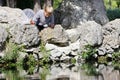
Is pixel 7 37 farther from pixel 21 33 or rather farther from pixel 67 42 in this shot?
pixel 67 42

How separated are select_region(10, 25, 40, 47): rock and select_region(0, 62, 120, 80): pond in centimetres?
106

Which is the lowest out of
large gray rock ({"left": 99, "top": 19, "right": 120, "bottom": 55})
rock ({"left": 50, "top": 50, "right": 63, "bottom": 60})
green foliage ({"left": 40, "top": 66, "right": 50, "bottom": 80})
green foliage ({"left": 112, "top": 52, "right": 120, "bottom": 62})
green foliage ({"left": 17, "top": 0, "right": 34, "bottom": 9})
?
green foliage ({"left": 40, "top": 66, "right": 50, "bottom": 80})

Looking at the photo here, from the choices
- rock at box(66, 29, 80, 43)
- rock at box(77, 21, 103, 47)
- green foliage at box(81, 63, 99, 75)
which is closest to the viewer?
green foliage at box(81, 63, 99, 75)

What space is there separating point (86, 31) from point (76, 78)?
532 cm

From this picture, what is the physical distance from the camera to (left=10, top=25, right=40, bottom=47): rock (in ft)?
58.1

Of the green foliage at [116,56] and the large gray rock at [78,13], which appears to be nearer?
the green foliage at [116,56]

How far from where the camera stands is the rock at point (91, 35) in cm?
1875

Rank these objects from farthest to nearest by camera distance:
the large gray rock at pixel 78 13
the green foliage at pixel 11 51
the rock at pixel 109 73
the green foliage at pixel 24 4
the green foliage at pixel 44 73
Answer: the green foliage at pixel 24 4
the large gray rock at pixel 78 13
the green foliage at pixel 11 51
the green foliage at pixel 44 73
the rock at pixel 109 73

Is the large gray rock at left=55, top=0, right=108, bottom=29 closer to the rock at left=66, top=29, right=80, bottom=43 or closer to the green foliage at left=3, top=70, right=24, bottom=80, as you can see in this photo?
the rock at left=66, top=29, right=80, bottom=43

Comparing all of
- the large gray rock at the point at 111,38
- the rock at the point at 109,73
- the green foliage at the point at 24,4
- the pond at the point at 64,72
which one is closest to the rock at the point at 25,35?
the pond at the point at 64,72

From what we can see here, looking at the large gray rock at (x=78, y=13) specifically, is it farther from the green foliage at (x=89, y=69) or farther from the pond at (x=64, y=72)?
the green foliage at (x=89, y=69)

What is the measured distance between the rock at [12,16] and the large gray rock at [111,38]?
10.3 feet

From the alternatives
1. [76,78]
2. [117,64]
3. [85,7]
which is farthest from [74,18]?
[76,78]

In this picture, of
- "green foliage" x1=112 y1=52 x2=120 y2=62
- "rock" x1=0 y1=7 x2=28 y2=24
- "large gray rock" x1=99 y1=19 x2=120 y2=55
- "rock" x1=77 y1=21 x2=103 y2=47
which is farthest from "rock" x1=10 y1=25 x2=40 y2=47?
"green foliage" x1=112 y1=52 x2=120 y2=62
